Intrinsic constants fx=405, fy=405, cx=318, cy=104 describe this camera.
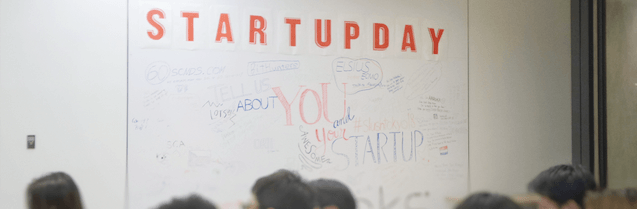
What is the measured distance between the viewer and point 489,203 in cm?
115

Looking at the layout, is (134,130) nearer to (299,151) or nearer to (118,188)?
(118,188)

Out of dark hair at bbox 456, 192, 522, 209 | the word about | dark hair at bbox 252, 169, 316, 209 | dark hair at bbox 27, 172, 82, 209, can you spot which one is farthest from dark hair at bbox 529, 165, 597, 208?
dark hair at bbox 27, 172, 82, 209

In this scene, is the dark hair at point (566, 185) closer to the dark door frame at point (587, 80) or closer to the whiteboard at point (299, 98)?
the whiteboard at point (299, 98)

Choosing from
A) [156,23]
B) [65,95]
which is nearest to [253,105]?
[156,23]

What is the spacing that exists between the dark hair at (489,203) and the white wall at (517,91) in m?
1.81

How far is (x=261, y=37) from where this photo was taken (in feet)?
8.07

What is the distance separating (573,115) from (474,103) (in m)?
0.70

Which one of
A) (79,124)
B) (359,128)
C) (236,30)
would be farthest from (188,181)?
(359,128)

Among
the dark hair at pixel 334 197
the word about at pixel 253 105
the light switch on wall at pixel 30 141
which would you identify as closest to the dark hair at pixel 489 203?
the dark hair at pixel 334 197

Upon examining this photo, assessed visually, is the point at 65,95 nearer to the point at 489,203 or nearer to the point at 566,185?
the point at 489,203

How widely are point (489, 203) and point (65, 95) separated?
2.15 m

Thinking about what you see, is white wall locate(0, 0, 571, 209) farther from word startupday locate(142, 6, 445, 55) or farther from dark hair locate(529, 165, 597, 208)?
dark hair locate(529, 165, 597, 208)

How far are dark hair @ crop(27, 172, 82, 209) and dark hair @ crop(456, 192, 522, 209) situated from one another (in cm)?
141

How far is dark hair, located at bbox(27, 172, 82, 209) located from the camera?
1508 millimetres
